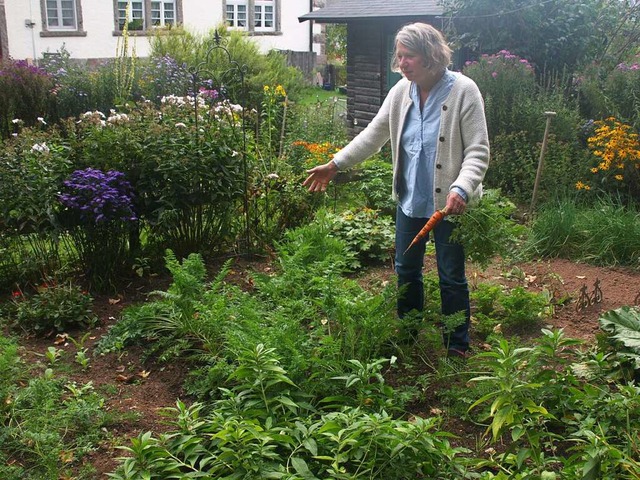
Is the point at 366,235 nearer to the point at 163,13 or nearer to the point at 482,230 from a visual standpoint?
the point at 482,230

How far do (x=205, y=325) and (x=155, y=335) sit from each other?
443 millimetres

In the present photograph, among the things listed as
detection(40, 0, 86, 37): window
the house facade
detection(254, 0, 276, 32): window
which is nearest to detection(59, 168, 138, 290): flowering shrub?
the house facade

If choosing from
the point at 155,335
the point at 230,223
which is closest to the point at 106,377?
the point at 155,335

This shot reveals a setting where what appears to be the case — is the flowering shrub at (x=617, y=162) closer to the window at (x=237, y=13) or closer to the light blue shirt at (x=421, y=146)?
the light blue shirt at (x=421, y=146)

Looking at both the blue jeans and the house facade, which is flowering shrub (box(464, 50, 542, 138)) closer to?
the blue jeans

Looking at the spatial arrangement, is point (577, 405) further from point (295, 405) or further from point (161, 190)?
point (161, 190)

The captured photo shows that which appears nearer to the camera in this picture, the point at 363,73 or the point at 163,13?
the point at 363,73

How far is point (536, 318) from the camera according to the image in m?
4.86

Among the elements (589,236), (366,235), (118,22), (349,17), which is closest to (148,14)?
(118,22)

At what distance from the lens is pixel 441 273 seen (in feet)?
13.9

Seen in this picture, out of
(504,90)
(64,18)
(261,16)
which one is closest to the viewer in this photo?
(504,90)

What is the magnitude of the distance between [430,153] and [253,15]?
82.2ft

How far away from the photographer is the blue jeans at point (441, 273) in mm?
4137

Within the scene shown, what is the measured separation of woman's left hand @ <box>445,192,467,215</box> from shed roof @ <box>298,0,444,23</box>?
9.74m
